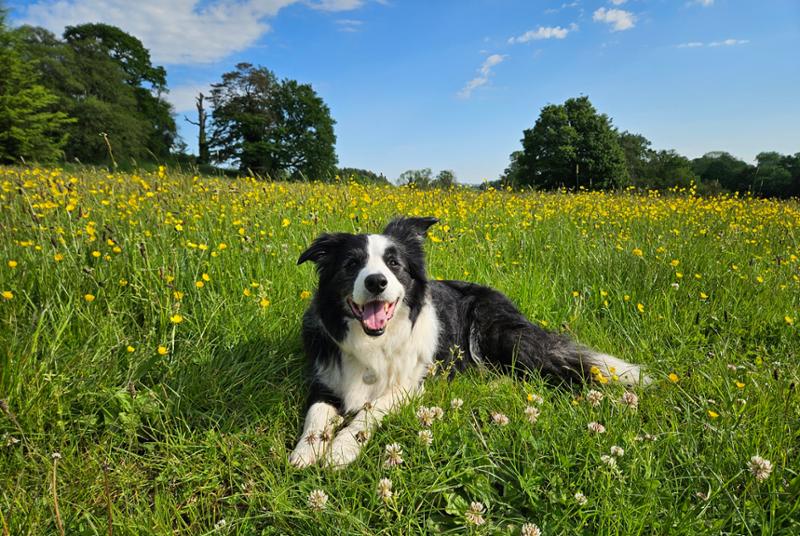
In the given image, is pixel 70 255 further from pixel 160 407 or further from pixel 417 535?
pixel 417 535

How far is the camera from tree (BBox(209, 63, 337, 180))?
42531mm

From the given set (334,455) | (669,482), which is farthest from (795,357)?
(334,455)

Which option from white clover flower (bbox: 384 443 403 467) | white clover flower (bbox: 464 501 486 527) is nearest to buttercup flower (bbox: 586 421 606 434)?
white clover flower (bbox: 464 501 486 527)

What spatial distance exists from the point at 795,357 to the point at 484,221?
338 centimetres

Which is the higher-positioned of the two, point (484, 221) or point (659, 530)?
point (484, 221)

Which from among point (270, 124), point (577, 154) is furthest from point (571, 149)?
point (270, 124)

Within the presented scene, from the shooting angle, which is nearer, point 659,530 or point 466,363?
point 659,530

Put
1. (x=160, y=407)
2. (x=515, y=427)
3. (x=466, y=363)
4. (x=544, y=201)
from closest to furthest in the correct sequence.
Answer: (x=515, y=427) → (x=160, y=407) → (x=466, y=363) → (x=544, y=201)

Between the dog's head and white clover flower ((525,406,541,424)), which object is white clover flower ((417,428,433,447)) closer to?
white clover flower ((525,406,541,424))

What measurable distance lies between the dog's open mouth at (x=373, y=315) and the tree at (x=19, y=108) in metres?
28.4

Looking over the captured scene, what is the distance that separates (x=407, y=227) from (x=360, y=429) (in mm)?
1395

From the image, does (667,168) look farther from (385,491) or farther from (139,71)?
(139,71)

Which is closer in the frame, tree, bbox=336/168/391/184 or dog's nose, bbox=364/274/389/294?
dog's nose, bbox=364/274/389/294

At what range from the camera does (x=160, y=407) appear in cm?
223
